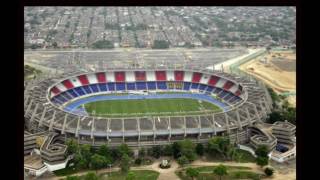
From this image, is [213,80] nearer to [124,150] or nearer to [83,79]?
[83,79]

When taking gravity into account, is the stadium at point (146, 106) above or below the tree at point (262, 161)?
above

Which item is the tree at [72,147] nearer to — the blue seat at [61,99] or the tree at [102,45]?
the blue seat at [61,99]

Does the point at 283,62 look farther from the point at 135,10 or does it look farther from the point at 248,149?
the point at 135,10

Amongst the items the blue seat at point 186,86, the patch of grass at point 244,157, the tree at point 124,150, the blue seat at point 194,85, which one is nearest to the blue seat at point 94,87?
the blue seat at point 186,86

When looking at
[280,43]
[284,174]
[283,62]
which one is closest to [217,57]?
[283,62]

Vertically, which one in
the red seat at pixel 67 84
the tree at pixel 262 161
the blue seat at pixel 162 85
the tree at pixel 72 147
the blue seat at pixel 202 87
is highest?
the red seat at pixel 67 84

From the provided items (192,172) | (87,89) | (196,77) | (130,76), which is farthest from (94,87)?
(192,172)

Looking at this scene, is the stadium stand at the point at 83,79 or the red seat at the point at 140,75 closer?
the stadium stand at the point at 83,79
